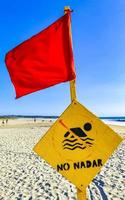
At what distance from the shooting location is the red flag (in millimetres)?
5113

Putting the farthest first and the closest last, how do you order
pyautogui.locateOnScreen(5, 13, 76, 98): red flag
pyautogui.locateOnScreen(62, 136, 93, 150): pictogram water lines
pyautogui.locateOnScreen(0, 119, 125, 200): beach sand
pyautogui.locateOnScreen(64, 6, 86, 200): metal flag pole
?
pyautogui.locateOnScreen(0, 119, 125, 200): beach sand, pyautogui.locateOnScreen(5, 13, 76, 98): red flag, pyautogui.locateOnScreen(64, 6, 86, 200): metal flag pole, pyautogui.locateOnScreen(62, 136, 93, 150): pictogram water lines

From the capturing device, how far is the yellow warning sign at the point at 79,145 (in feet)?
15.3

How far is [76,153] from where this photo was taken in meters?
4.68

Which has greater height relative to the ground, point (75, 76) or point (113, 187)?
point (75, 76)

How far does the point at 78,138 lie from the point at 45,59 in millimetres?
1263

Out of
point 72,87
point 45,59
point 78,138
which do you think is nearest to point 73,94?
point 72,87

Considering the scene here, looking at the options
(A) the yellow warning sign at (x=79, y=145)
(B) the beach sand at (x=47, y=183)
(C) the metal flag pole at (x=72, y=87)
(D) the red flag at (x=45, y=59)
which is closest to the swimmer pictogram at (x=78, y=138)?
(A) the yellow warning sign at (x=79, y=145)

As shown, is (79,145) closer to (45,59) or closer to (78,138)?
(78,138)

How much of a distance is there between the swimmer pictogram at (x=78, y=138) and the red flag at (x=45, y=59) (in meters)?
0.76

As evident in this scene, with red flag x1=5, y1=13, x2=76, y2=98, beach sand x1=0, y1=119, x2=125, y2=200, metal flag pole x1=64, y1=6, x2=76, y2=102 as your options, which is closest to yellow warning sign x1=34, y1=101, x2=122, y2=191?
metal flag pole x1=64, y1=6, x2=76, y2=102

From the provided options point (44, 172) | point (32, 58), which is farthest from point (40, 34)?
point (44, 172)

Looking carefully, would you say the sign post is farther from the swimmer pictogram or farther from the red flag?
the red flag

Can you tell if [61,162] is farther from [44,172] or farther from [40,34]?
[44,172]

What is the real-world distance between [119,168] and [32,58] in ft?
31.0
